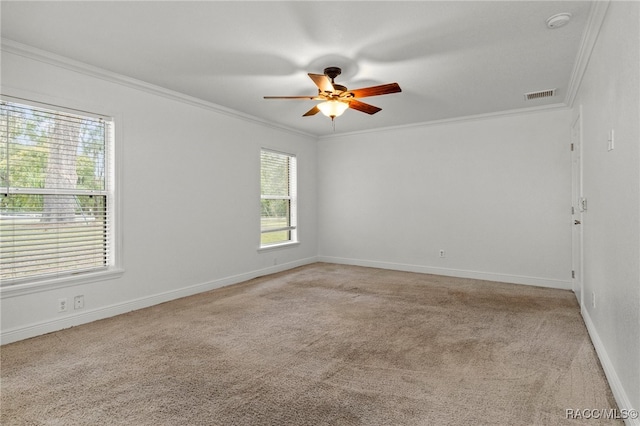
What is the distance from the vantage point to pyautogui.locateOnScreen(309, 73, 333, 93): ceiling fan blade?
2.94 meters

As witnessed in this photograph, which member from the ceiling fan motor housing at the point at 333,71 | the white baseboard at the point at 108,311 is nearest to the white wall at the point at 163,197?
the white baseboard at the point at 108,311

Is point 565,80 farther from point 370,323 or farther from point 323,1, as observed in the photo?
point 370,323

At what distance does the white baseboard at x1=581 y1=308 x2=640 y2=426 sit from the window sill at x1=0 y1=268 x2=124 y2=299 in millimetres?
4143

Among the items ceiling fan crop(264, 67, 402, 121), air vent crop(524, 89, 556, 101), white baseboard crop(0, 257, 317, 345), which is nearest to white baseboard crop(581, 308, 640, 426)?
ceiling fan crop(264, 67, 402, 121)

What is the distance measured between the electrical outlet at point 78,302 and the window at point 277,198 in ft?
8.76

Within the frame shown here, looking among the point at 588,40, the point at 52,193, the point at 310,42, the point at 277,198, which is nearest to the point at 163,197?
the point at 52,193

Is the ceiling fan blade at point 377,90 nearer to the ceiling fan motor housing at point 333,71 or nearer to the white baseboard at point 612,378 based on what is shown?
the ceiling fan motor housing at point 333,71

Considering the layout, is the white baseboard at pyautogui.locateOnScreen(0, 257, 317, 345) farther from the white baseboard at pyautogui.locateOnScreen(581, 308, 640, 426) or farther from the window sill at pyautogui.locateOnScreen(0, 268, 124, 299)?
the white baseboard at pyautogui.locateOnScreen(581, 308, 640, 426)

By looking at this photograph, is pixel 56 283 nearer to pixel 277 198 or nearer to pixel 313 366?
pixel 313 366

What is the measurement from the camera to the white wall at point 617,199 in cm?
171

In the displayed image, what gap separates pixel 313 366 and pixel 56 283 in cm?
251

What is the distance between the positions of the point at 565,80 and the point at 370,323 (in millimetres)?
3325

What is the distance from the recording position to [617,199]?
2051mm

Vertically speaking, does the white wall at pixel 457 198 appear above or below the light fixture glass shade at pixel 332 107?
below
